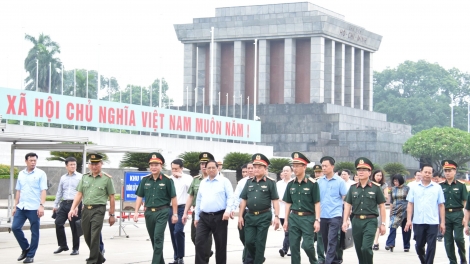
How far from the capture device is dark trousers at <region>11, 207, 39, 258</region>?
14.1 meters

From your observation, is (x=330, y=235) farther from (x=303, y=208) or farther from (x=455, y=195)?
(x=455, y=195)

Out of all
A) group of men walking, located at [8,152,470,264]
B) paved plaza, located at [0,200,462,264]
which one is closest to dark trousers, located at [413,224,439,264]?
group of men walking, located at [8,152,470,264]

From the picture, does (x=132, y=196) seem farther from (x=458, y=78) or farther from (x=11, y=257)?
(x=458, y=78)

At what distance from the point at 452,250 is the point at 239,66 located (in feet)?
176

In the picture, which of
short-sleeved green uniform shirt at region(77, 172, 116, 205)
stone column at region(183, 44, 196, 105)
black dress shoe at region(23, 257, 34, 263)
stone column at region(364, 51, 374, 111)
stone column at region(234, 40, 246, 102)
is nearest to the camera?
short-sleeved green uniform shirt at region(77, 172, 116, 205)

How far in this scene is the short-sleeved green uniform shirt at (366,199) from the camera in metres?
12.0

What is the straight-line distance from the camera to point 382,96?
11194 cm

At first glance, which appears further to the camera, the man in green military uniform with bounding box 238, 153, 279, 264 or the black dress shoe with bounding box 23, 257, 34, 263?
the black dress shoe with bounding box 23, 257, 34, 263

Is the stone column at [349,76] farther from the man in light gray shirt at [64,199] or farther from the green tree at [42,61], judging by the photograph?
the man in light gray shirt at [64,199]

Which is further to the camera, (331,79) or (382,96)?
(382,96)

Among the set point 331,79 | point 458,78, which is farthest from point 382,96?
point 331,79


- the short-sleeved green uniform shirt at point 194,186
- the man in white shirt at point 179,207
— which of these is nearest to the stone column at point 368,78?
the man in white shirt at point 179,207

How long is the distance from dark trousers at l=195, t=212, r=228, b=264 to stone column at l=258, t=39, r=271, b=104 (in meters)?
51.8

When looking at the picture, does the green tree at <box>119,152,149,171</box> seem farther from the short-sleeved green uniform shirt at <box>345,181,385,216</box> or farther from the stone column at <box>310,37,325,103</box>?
the stone column at <box>310,37,325,103</box>
